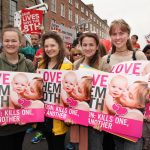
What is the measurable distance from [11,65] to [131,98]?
4.26 ft

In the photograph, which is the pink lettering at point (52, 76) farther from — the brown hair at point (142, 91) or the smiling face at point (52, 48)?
the brown hair at point (142, 91)

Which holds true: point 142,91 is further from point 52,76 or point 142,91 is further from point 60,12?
point 60,12

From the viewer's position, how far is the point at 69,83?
3064mm

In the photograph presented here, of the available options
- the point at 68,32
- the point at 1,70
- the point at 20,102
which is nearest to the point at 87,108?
the point at 20,102

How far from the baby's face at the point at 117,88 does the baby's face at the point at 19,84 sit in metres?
0.92

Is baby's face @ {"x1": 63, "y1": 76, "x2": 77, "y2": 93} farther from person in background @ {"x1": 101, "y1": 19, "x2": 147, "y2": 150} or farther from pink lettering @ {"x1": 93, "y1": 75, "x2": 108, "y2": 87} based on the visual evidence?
person in background @ {"x1": 101, "y1": 19, "x2": 147, "y2": 150}

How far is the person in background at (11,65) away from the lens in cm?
296

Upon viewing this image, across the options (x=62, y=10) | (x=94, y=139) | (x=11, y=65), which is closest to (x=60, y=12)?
(x=62, y=10)

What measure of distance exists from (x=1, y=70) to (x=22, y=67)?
229mm

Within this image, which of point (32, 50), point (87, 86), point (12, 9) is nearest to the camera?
point (87, 86)

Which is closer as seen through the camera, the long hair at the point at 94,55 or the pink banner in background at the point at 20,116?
the pink banner in background at the point at 20,116

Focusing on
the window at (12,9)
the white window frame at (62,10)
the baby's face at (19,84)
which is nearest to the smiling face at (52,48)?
the baby's face at (19,84)

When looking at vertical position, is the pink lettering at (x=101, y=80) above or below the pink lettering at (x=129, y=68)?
below

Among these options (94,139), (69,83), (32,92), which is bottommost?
(94,139)
